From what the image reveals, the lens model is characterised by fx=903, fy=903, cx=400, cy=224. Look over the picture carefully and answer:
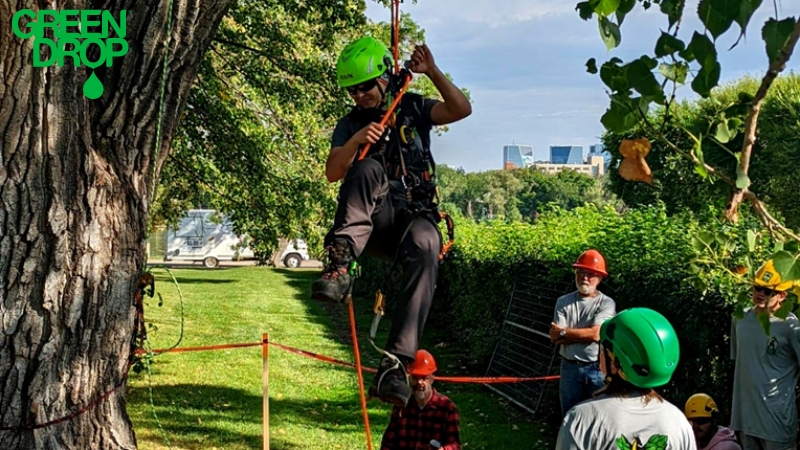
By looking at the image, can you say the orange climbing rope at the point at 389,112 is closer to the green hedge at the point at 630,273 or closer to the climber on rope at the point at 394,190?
the climber on rope at the point at 394,190

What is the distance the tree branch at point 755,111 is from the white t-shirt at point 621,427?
3.45ft

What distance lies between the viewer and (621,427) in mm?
3312

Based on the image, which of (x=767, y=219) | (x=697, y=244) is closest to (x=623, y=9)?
(x=767, y=219)

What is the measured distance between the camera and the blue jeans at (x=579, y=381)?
22.7 feet

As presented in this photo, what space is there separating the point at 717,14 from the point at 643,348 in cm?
156

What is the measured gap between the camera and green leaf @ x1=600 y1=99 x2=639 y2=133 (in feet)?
7.78

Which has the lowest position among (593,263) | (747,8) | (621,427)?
(621,427)

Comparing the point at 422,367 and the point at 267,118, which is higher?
the point at 267,118

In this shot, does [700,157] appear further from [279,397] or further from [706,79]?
[279,397]

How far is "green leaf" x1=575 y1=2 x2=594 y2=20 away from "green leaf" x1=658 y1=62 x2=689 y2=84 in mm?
252

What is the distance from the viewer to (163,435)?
903 centimetres

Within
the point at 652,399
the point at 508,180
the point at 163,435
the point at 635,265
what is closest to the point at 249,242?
the point at 163,435

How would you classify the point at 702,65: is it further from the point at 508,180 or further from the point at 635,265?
the point at 508,180

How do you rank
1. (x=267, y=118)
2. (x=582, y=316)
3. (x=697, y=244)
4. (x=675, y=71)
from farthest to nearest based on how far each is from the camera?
(x=267, y=118) < (x=582, y=316) < (x=697, y=244) < (x=675, y=71)
